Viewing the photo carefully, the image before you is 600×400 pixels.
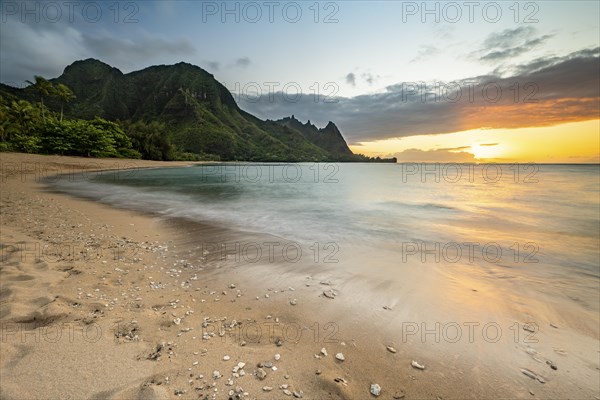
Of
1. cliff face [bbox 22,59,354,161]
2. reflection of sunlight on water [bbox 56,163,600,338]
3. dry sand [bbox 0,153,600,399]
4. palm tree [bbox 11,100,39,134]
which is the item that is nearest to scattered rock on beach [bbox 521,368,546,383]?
dry sand [bbox 0,153,600,399]

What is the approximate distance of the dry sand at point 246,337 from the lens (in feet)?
9.21

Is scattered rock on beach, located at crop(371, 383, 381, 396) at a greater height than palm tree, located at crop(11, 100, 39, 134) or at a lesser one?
lesser

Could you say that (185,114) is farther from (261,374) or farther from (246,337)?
(261,374)

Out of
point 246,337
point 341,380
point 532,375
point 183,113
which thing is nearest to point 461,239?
point 532,375

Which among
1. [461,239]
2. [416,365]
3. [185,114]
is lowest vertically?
[416,365]

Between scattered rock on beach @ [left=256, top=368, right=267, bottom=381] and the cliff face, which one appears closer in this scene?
scattered rock on beach @ [left=256, top=368, right=267, bottom=381]

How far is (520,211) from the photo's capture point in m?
18.0

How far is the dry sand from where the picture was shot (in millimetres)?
2809

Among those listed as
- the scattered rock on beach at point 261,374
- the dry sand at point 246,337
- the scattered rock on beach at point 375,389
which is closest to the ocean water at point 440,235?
the dry sand at point 246,337

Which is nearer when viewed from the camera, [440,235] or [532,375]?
[532,375]

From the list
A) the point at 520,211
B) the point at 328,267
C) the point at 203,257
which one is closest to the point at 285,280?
the point at 328,267

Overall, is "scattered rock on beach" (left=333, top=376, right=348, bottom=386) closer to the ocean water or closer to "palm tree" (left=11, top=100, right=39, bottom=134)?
the ocean water

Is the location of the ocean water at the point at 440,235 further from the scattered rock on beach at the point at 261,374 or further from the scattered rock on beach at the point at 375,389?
the scattered rock on beach at the point at 261,374

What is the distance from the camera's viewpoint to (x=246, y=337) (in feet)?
12.0
